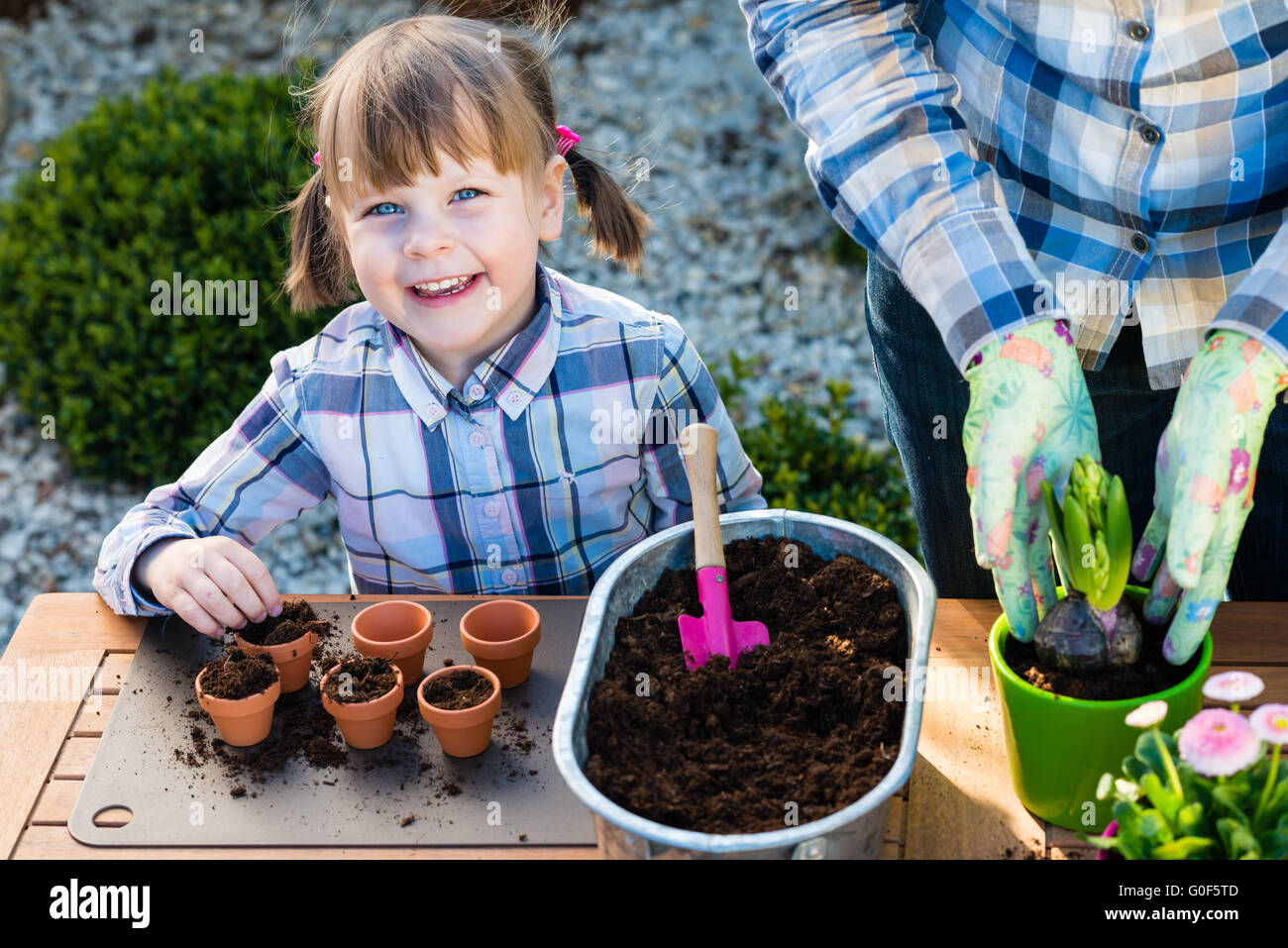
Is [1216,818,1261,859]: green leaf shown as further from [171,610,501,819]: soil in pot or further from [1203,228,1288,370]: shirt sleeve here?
[171,610,501,819]: soil in pot

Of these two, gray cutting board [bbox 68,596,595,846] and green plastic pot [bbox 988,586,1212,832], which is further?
gray cutting board [bbox 68,596,595,846]

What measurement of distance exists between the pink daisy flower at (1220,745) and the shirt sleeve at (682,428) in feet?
3.01

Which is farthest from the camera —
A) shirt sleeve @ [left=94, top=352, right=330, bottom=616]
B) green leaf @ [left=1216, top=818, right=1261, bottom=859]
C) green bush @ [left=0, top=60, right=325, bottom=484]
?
green bush @ [left=0, top=60, right=325, bottom=484]

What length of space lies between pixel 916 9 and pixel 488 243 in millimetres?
646

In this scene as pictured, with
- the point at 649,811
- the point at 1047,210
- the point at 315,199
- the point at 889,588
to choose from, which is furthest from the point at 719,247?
the point at 649,811

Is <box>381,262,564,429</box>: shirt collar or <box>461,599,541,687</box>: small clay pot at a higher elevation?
<box>381,262,564,429</box>: shirt collar

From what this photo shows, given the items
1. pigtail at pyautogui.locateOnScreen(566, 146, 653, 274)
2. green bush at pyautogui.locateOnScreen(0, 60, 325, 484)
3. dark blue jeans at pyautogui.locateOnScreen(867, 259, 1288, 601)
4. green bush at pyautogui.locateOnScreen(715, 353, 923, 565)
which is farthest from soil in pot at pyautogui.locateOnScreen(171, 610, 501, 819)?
green bush at pyautogui.locateOnScreen(0, 60, 325, 484)

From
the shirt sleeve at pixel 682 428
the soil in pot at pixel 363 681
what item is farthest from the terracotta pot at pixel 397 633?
the shirt sleeve at pixel 682 428

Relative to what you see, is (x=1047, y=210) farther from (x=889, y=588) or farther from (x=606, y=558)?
(x=606, y=558)

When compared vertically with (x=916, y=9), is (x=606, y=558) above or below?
below

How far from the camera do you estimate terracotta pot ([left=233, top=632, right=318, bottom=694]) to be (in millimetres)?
1405

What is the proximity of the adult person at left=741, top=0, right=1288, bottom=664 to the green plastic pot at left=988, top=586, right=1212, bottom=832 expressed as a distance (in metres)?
0.04

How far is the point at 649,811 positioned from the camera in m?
1.08

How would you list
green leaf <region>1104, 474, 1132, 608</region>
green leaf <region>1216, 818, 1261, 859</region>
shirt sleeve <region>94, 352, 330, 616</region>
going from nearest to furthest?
1. green leaf <region>1216, 818, 1261, 859</region>
2. green leaf <region>1104, 474, 1132, 608</region>
3. shirt sleeve <region>94, 352, 330, 616</region>
